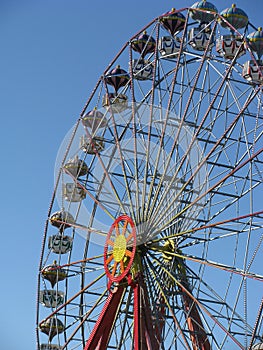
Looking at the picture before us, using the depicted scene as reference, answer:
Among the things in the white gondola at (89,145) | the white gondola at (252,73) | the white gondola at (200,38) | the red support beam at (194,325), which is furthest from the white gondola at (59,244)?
the white gondola at (252,73)

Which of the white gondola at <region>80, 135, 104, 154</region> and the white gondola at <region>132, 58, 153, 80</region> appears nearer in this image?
the white gondola at <region>132, 58, 153, 80</region>

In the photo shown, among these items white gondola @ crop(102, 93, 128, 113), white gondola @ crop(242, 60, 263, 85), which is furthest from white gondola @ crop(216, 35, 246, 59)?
white gondola @ crop(102, 93, 128, 113)

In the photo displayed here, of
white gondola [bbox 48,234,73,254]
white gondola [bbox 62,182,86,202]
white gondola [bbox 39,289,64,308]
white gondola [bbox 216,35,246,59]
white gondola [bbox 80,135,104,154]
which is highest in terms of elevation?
white gondola [bbox 80,135,104,154]

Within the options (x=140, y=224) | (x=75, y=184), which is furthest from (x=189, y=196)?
(x=75, y=184)

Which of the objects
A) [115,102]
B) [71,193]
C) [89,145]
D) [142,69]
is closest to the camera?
[142,69]

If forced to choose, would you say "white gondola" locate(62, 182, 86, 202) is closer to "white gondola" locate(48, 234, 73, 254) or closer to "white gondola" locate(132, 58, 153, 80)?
"white gondola" locate(48, 234, 73, 254)

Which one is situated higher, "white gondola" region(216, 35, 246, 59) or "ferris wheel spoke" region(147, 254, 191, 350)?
"white gondola" region(216, 35, 246, 59)

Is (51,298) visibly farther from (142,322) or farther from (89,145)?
(142,322)

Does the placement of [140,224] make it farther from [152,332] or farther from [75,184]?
[75,184]

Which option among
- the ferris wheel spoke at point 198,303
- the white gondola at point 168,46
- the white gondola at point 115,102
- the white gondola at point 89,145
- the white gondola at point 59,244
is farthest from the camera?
the white gondola at point 59,244

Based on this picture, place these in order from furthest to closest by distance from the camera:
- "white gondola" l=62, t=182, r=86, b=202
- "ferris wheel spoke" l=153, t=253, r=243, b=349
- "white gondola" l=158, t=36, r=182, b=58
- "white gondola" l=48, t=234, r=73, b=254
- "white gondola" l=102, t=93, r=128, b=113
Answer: "white gondola" l=48, t=234, r=73, b=254 < "white gondola" l=62, t=182, r=86, b=202 < "white gondola" l=102, t=93, r=128, b=113 < "white gondola" l=158, t=36, r=182, b=58 < "ferris wheel spoke" l=153, t=253, r=243, b=349

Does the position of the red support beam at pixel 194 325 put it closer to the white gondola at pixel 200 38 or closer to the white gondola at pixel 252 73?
the white gondola at pixel 252 73

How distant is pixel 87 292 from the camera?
26.4 meters

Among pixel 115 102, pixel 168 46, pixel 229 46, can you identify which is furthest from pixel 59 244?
pixel 229 46
